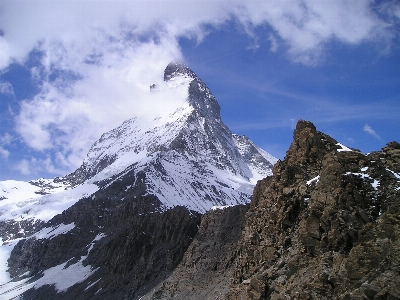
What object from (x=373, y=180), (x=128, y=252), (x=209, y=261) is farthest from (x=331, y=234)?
(x=128, y=252)

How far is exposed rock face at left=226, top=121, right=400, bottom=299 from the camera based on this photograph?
25688mm

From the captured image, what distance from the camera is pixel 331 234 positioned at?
3109 centimetres

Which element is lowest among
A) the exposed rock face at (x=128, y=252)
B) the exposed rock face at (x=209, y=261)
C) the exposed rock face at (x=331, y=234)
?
the exposed rock face at (x=331, y=234)

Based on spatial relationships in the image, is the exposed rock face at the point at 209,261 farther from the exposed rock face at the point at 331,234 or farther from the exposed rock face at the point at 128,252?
the exposed rock face at the point at 331,234

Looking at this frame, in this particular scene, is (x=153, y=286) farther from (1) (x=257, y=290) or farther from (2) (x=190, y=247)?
(1) (x=257, y=290)

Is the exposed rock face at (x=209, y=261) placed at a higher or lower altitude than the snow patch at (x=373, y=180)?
higher

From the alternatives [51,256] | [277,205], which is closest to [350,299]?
[277,205]

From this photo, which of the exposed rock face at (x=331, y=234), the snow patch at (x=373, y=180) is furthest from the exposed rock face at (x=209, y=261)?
the snow patch at (x=373, y=180)

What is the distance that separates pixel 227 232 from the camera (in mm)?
135875

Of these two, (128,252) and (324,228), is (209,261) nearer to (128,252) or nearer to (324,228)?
(128,252)

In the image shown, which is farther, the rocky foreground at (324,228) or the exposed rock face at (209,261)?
the exposed rock face at (209,261)

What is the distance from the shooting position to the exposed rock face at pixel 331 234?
1011 inches

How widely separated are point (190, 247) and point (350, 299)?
4684 inches

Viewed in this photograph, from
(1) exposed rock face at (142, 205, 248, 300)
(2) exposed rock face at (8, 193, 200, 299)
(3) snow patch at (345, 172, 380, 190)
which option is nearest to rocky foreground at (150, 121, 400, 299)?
(3) snow patch at (345, 172, 380, 190)
